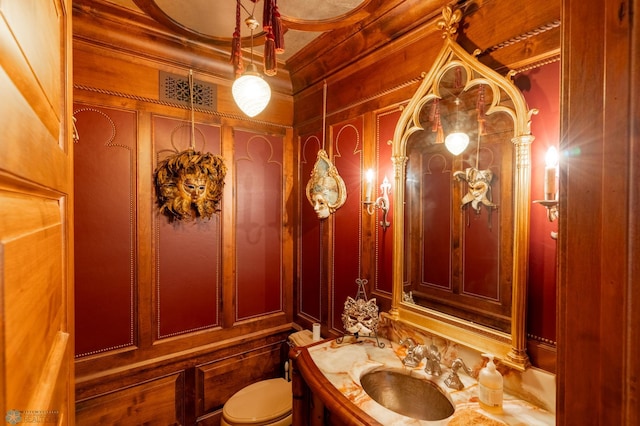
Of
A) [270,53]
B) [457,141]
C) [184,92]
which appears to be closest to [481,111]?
[457,141]

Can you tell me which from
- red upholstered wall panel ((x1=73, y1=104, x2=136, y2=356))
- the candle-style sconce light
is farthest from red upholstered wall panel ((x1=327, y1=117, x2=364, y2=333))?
red upholstered wall panel ((x1=73, y1=104, x2=136, y2=356))

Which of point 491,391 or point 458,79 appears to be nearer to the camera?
point 491,391

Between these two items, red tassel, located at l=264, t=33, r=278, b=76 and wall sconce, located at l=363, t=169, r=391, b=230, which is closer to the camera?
red tassel, located at l=264, t=33, r=278, b=76

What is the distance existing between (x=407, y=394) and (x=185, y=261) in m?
1.80

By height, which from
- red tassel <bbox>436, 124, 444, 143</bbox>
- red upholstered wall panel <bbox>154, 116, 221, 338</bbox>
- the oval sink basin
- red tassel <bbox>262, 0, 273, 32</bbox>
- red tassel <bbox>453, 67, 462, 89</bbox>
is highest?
red tassel <bbox>262, 0, 273, 32</bbox>

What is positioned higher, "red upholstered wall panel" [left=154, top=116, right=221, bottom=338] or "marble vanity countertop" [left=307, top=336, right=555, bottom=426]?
"red upholstered wall panel" [left=154, top=116, right=221, bottom=338]

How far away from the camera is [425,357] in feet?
5.20

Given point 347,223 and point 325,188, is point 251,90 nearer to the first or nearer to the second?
point 325,188

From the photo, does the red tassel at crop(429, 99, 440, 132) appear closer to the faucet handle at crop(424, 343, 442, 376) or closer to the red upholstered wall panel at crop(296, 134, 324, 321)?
the red upholstered wall panel at crop(296, 134, 324, 321)

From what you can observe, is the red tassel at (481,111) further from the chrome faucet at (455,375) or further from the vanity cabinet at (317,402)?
the vanity cabinet at (317,402)

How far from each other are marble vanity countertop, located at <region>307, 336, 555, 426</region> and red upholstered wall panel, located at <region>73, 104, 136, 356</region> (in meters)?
1.40

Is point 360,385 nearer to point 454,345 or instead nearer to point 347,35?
point 454,345

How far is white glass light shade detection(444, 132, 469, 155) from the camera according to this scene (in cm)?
165

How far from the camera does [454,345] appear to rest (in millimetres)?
1594
